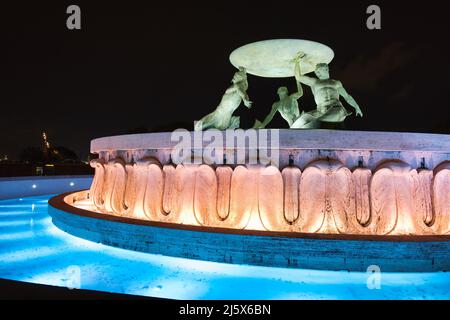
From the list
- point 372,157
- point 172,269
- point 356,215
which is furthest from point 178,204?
Answer: point 372,157

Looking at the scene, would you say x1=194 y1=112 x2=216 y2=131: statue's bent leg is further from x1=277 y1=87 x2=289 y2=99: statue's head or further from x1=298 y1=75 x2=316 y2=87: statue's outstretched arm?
x1=298 y1=75 x2=316 y2=87: statue's outstretched arm

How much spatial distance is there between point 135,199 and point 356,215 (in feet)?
12.5

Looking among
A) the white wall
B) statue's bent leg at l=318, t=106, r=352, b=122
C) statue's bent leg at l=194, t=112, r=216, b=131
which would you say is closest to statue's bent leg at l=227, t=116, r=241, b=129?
statue's bent leg at l=194, t=112, r=216, b=131

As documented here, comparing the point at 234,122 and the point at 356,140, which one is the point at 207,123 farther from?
the point at 356,140

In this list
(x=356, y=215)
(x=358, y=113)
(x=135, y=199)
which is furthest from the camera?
(x=358, y=113)

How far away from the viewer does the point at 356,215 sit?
16.2 feet

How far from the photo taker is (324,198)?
4.95m

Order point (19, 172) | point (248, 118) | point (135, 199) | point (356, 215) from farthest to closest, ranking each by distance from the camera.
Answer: point (248, 118) → point (19, 172) → point (135, 199) → point (356, 215)

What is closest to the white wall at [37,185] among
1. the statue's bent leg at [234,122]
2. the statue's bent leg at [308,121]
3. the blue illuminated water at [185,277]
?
the blue illuminated water at [185,277]

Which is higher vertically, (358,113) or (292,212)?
(358,113)

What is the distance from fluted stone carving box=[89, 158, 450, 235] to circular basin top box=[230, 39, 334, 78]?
306 centimetres

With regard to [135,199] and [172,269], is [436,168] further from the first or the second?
[135,199]

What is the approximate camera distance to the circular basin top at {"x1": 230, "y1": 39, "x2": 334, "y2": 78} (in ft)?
22.5

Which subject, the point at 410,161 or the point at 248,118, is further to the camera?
the point at 248,118
